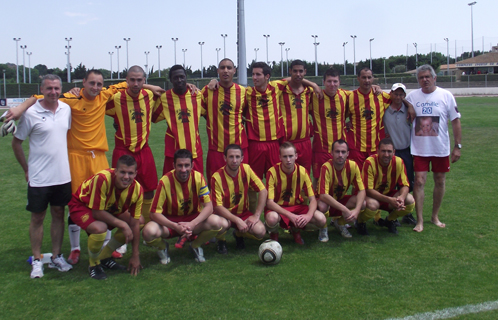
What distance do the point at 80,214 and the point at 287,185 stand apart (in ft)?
6.99

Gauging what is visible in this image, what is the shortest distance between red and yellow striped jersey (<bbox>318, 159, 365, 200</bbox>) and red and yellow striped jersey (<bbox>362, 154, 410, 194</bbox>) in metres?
0.15

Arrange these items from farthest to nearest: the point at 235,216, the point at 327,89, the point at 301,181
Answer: the point at 327,89 < the point at 301,181 < the point at 235,216

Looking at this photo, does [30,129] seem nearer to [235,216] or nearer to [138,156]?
[138,156]

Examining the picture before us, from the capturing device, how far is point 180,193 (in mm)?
4457

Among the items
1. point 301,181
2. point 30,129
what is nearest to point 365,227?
point 301,181

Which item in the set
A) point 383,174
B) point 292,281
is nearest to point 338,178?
point 383,174

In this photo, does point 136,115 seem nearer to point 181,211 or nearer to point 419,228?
point 181,211

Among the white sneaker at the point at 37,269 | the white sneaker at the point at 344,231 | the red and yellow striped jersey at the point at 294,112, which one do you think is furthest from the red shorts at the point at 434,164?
the white sneaker at the point at 37,269

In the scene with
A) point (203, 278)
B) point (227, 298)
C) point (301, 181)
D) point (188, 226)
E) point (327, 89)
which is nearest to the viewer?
point (227, 298)

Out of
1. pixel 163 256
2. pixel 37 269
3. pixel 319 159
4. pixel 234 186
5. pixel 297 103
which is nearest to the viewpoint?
pixel 37 269

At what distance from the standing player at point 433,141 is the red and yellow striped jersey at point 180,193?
2.62m

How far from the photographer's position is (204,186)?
14.6 feet

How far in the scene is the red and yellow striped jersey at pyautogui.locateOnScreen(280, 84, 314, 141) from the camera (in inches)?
214

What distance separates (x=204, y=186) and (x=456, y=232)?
9.40ft
